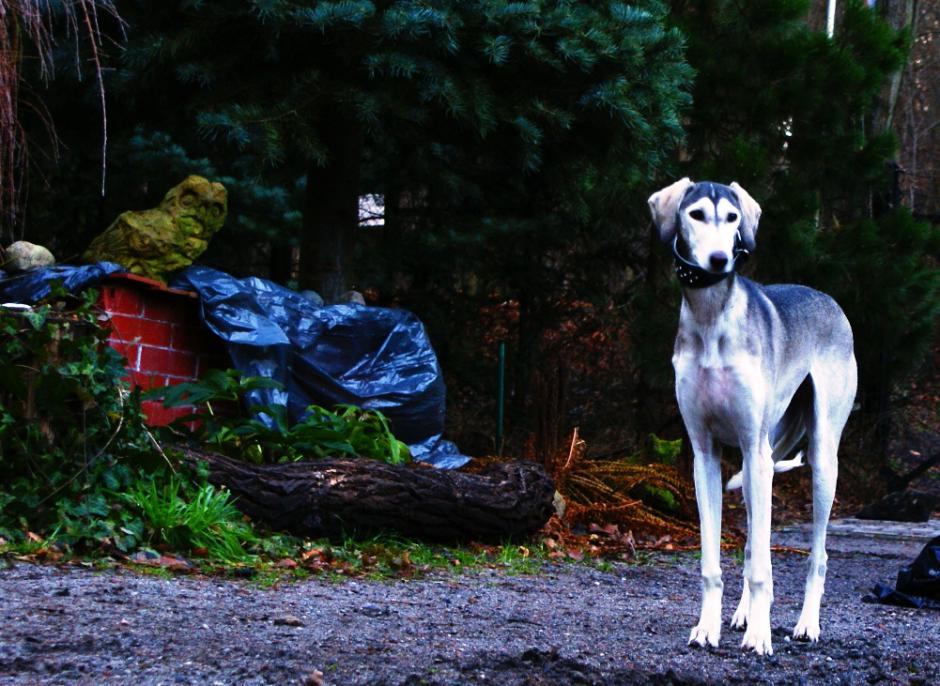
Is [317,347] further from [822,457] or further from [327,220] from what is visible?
[822,457]

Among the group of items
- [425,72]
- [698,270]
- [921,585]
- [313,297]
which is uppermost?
[425,72]

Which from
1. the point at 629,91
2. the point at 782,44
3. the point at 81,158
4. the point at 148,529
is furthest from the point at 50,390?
the point at 782,44

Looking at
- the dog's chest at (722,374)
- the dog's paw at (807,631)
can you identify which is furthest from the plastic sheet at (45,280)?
the dog's paw at (807,631)

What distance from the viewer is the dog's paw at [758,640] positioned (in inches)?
158

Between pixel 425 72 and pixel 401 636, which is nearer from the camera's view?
pixel 401 636

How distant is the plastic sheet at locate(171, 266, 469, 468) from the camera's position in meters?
7.63

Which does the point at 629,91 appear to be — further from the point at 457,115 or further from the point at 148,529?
the point at 148,529

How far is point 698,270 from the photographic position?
4102 mm

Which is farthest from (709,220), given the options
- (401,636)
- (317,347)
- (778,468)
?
(317,347)

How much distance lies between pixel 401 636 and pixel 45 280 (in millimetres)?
3945

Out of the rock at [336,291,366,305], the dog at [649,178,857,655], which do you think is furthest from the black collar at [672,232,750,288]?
the rock at [336,291,366,305]

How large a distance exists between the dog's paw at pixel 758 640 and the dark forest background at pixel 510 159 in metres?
3.62

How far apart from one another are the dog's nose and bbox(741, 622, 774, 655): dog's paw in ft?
3.93

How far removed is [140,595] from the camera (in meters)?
4.36
